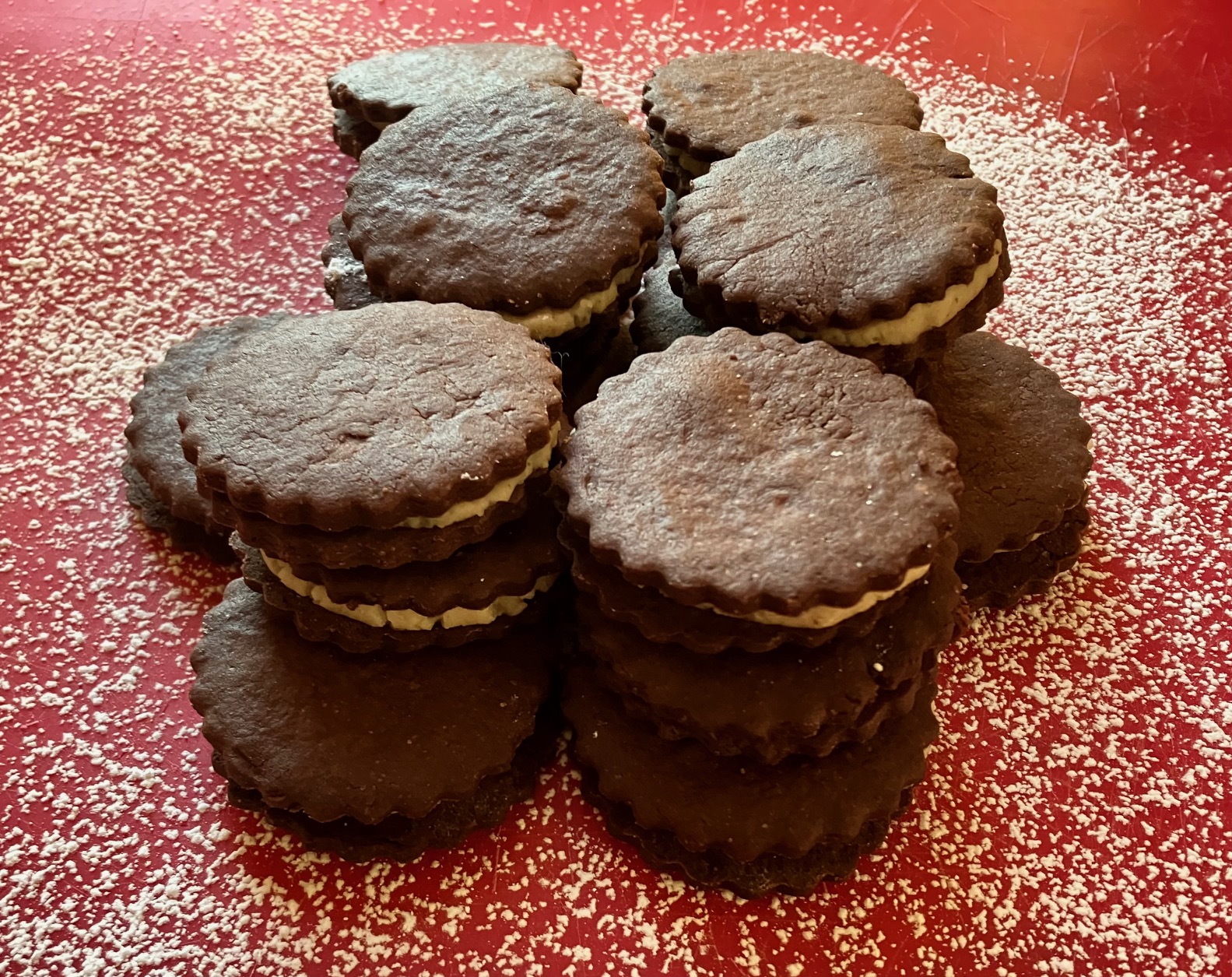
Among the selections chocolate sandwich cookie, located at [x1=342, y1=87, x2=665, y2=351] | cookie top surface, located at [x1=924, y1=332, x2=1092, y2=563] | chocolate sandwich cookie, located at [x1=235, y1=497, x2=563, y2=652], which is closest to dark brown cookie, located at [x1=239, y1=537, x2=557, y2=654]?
chocolate sandwich cookie, located at [x1=235, y1=497, x2=563, y2=652]

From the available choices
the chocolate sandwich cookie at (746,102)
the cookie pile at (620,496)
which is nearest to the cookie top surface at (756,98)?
the chocolate sandwich cookie at (746,102)

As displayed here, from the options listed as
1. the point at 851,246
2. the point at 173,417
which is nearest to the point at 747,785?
the point at 851,246

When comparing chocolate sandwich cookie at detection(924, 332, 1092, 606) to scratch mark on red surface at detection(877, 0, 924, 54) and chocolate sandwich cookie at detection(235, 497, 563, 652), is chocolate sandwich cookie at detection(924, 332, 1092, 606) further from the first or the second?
scratch mark on red surface at detection(877, 0, 924, 54)

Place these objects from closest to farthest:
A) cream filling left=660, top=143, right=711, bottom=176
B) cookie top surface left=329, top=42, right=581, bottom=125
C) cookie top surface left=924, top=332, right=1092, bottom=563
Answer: cookie top surface left=924, top=332, right=1092, bottom=563 → cream filling left=660, top=143, right=711, bottom=176 → cookie top surface left=329, top=42, right=581, bottom=125

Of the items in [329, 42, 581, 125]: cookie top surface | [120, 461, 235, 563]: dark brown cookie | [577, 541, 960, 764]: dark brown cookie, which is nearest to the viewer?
[577, 541, 960, 764]: dark brown cookie

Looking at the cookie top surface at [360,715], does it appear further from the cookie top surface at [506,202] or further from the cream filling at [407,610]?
the cookie top surface at [506,202]

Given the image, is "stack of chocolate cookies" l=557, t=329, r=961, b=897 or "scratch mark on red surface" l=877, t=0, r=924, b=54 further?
"scratch mark on red surface" l=877, t=0, r=924, b=54

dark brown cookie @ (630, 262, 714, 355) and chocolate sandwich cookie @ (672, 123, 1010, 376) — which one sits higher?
chocolate sandwich cookie @ (672, 123, 1010, 376)

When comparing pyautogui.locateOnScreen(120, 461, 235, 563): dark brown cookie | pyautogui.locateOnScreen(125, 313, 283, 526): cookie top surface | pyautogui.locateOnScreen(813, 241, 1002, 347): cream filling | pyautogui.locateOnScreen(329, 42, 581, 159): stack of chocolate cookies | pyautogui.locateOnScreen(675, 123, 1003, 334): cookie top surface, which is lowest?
pyautogui.locateOnScreen(120, 461, 235, 563): dark brown cookie

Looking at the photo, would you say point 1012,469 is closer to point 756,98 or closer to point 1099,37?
point 756,98
